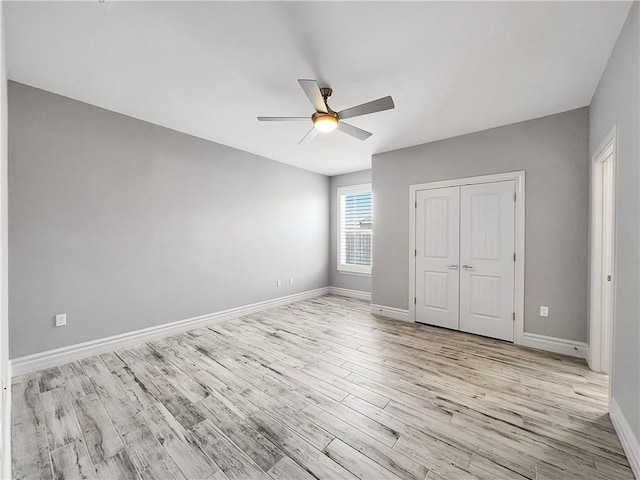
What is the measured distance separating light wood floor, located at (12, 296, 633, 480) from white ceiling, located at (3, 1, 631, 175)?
2775 millimetres

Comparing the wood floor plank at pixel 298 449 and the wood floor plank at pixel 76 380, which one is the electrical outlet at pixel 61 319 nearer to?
the wood floor plank at pixel 76 380

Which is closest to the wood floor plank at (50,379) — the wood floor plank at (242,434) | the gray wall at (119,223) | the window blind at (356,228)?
the gray wall at (119,223)

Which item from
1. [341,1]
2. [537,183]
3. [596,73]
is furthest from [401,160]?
[341,1]

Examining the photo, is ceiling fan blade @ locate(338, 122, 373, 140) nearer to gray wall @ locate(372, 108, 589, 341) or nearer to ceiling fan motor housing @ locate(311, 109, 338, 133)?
ceiling fan motor housing @ locate(311, 109, 338, 133)

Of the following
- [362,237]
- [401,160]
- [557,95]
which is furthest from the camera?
[362,237]

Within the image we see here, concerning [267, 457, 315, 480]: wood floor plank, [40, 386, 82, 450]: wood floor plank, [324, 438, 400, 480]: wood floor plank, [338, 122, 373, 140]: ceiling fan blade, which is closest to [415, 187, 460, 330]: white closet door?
[338, 122, 373, 140]: ceiling fan blade

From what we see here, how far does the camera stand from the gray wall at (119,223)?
8.54 feet

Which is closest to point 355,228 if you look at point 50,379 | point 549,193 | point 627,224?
point 549,193

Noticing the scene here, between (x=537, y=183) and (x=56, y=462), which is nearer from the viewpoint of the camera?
(x=56, y=462)

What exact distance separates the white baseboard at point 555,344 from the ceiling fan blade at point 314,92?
357 cm

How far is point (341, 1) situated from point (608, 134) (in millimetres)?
2346

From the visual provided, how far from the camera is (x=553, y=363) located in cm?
284

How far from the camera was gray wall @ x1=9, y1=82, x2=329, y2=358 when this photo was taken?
2.60 metres

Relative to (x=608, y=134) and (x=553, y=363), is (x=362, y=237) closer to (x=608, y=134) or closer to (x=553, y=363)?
(x=553, y=363)
